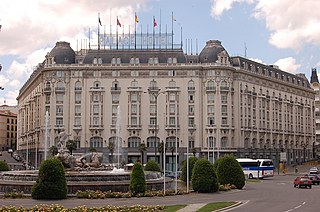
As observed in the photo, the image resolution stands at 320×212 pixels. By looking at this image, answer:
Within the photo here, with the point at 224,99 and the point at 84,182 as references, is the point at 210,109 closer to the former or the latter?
the point at 224,99

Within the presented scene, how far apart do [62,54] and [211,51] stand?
3215cm

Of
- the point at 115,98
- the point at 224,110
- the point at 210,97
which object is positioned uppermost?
the point at 210,97

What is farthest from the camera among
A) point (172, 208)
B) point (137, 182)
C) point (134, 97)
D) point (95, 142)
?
point (134, 97)

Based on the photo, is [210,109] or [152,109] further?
[152,109]

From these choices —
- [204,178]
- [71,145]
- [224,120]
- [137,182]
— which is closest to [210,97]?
[224,120]

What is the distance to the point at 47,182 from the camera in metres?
40.8

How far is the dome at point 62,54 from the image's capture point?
121625 mm

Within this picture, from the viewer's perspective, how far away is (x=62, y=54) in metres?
122

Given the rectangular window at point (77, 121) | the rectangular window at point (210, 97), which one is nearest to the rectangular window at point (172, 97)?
the rectangular window at point (210, 97)

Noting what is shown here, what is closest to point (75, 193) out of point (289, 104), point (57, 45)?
point (57, 45)

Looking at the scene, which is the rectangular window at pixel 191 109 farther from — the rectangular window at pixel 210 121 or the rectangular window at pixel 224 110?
the rectangular window at pixel 224 110

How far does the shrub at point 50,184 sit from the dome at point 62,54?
82.2 m

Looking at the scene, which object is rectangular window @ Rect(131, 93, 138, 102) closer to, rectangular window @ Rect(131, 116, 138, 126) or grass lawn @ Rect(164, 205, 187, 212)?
rectangular window @ Rect(131, 116, 138, 126)

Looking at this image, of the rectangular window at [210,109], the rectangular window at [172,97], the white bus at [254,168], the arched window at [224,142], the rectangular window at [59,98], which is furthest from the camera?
the rectangular window at [59,98]
